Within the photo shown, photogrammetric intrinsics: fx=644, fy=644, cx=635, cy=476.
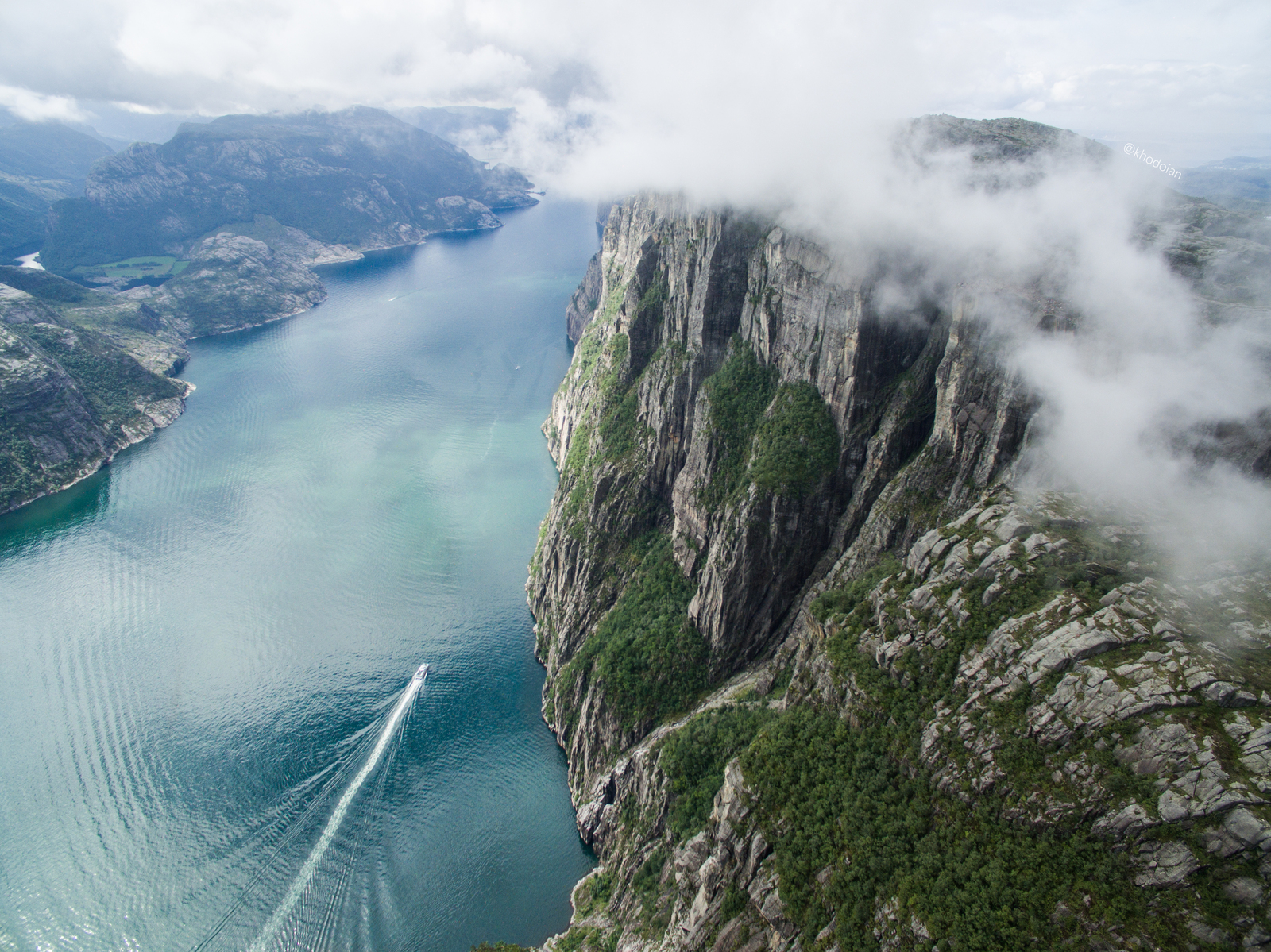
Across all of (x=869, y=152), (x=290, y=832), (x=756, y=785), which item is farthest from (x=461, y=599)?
(x=869, y=152)

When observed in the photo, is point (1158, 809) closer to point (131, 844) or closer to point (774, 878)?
point (774, 878)

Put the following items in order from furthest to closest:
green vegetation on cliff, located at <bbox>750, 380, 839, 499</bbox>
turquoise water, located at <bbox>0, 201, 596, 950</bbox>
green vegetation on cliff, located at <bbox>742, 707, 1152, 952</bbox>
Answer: green vegetation on cliff, located at <bbox>750, 380, 839, 499</bbox> < turquoise water, located at <bbox>0, 201, 596, 950</bbox> < green vegetation on cliff, located at <bbox>742, 707, 1152, 952</bbox>

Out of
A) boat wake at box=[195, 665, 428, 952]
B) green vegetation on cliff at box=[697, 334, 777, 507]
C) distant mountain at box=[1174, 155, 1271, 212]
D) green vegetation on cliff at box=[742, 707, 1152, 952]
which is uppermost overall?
distant mountain at box=[1174, 155, 1271, 212]

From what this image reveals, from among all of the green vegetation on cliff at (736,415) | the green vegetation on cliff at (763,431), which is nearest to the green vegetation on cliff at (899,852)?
the green vegetation on cliff at (763,431)

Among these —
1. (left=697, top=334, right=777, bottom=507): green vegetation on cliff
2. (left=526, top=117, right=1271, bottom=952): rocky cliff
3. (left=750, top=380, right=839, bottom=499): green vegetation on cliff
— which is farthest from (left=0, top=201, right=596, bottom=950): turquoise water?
(left=750, top=380, right=839, bottom=499): green vegetation on cliff

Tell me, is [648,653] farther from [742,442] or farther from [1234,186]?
[1234,186]

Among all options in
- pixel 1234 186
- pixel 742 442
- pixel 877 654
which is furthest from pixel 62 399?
pixel 1234 186

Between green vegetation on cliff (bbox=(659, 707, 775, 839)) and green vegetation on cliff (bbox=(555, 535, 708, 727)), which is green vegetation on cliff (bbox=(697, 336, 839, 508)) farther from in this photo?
green vegetation on cliff (bbox=(659, 707, 775, 839))
